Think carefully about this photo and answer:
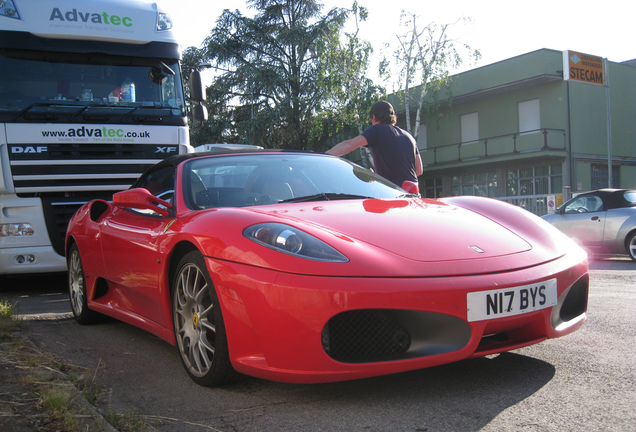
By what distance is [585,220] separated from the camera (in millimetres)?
10734

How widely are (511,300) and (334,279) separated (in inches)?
30.1

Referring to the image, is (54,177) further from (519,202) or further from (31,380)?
(519,202)

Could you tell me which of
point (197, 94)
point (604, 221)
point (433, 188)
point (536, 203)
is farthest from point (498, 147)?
point (197, 94)

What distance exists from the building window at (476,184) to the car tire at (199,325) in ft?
87.8

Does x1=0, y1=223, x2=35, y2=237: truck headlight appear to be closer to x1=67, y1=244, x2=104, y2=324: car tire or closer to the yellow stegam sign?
x1=67, y1=244, x2=104, y2=324: car tire

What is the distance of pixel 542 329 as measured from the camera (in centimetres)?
263

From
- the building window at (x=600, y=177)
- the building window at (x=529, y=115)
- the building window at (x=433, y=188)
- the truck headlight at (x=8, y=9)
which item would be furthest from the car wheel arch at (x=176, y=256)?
the building window at (x=433, y=188)

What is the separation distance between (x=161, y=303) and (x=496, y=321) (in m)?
1.78

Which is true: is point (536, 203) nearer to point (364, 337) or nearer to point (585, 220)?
point (585, 220)

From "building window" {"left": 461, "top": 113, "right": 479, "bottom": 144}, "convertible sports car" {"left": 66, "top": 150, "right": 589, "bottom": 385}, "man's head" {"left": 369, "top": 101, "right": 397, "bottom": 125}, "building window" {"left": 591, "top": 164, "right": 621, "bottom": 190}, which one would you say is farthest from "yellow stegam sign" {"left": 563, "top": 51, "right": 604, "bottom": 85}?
"convertible sports car" {"left": 66, "top": 150, "right": 589, "bottom": 385}

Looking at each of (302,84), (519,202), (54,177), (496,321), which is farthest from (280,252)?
(302,84)

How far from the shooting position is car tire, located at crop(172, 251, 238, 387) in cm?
267

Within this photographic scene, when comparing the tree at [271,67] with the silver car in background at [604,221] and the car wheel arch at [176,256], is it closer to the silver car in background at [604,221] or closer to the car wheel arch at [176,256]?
the silver car in background at [604,221]

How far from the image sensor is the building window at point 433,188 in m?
32.4
